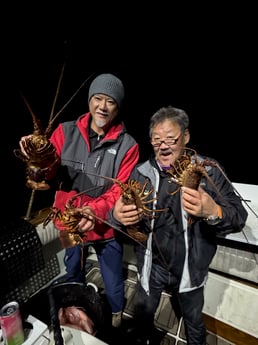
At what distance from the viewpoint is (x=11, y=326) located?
108 cm

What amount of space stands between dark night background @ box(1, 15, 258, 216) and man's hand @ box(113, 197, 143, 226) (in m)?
2.81

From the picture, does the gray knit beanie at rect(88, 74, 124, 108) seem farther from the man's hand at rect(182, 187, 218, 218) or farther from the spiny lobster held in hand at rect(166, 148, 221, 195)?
the man's hand at rect(182, 187, 218, 218)

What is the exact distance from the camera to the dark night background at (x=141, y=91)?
383 cm

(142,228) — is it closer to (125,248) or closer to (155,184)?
(155,184)

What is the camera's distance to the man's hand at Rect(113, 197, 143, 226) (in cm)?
151

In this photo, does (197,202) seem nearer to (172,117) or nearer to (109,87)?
(172,117)

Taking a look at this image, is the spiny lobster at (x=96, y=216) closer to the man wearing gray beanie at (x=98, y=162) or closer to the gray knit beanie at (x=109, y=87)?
the man wearing gray beanie at (x=98, y=162)

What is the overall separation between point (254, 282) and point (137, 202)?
1997 mm

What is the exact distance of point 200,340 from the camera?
176cm

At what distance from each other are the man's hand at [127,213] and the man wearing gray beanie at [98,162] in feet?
0.88

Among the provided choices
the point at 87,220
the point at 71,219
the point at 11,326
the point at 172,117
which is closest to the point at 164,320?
the point at 87,220

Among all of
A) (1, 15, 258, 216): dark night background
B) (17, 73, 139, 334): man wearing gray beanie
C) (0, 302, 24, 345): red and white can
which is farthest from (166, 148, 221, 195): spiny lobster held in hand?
(1, 15, 258, 216): dark night background

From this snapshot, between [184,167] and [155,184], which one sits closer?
[184,167]

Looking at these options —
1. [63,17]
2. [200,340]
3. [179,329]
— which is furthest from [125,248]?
[63,17]
